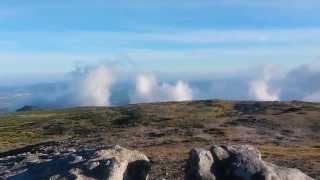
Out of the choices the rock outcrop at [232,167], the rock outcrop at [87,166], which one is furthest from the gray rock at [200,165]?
the rock outcrop at [87,166]

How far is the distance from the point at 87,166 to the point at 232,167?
905 cm

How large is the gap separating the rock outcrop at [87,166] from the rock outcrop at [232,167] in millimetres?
3560

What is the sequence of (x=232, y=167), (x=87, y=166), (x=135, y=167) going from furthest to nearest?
(x=135, y=167), (x=232, y=167), (x=87, y=166)

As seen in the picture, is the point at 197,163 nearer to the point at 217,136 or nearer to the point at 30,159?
the point at 30,159

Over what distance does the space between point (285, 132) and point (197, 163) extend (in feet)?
320

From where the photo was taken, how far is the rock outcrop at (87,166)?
41281 mm

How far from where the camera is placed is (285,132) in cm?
13662

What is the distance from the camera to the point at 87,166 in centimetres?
4178

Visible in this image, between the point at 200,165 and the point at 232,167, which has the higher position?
the point at 200,165

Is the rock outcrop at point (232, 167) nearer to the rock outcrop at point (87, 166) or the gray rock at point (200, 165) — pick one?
the gray rock at point (200, 165)

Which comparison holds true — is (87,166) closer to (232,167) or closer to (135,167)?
(135,167)

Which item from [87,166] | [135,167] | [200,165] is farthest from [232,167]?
[87,166]

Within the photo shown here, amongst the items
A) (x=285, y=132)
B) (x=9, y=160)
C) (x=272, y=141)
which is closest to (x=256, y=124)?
(x=285, y=132)

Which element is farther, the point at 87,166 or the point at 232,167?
the point at 232,167
